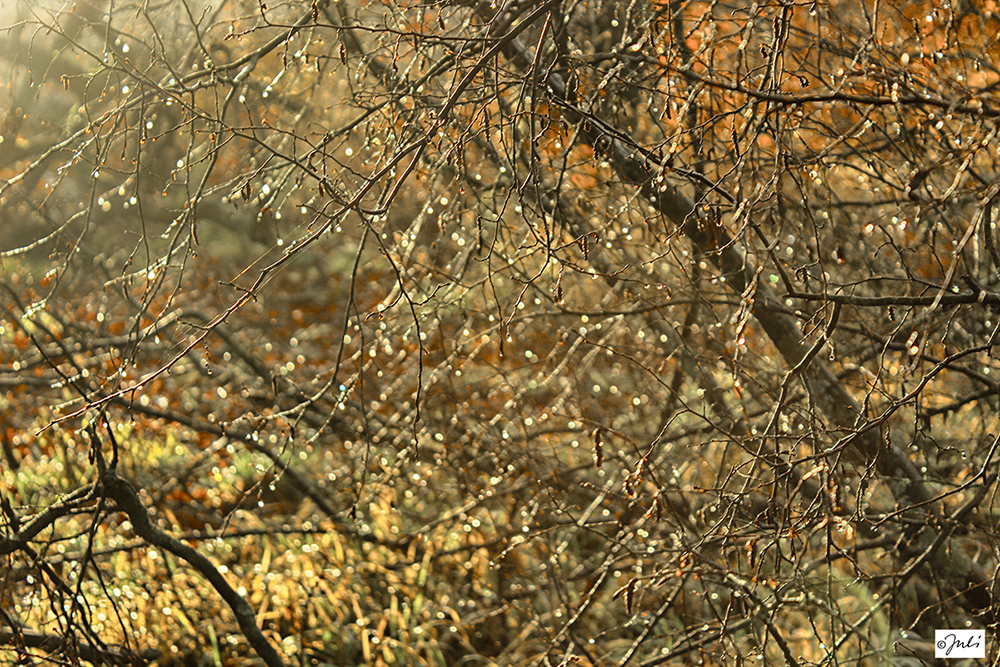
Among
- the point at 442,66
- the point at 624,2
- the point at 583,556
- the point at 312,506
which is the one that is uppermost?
the point at 624,2

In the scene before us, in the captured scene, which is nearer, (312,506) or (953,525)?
(953,525)

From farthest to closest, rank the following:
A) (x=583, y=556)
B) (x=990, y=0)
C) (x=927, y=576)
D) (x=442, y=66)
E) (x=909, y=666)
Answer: (x=583, y=556)
(x=990, y=0)
(x=909, y=666)
(x=927, y=576)
(x=442, y=66)

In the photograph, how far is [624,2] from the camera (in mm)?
3334

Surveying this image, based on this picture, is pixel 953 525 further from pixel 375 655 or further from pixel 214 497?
pixel 214 497

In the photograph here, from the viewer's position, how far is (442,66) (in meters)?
2.26

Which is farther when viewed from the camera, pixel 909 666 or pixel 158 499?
pixel 158 499

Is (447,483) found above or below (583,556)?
above

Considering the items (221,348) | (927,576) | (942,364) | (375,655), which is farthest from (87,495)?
(221,348)

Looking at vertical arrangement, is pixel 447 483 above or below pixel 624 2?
below

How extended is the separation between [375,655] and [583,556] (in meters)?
1.44

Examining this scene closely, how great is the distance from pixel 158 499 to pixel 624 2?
3972 millimetres

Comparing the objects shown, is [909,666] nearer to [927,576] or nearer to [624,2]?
[927,576]

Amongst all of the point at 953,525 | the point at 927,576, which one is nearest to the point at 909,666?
the point at 927,576

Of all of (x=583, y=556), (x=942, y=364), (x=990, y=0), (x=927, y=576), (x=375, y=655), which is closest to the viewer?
(x=942, y=364)
